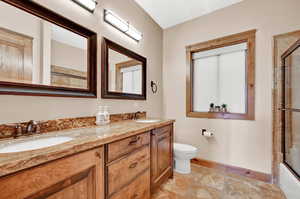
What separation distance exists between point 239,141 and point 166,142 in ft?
3.76

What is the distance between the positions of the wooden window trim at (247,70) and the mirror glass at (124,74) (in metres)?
0.92

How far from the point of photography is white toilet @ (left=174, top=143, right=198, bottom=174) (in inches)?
76.9

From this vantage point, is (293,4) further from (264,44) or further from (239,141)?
(239,141)

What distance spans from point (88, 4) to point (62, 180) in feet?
4.88

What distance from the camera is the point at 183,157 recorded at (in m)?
1.99

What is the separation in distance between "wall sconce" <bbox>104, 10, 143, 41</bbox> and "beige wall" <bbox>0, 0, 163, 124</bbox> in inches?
2.1

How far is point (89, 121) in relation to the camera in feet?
4.52

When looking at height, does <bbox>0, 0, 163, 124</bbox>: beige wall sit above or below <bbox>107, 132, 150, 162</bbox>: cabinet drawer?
above

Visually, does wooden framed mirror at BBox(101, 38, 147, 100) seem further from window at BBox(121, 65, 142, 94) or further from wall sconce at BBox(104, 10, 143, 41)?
wall sconce at BBox(104, 10, 143, 41)

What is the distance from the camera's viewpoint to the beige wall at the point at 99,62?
96 cm

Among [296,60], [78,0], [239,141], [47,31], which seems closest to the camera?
[47,31]

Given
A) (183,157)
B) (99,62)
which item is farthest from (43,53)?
Answer: (183,157)

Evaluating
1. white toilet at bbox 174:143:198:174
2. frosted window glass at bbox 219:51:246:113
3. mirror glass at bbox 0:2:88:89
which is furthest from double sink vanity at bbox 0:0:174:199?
frosted window glass at bbox 219:51:246:113

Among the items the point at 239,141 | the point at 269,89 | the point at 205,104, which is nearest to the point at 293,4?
the point at 269,89
